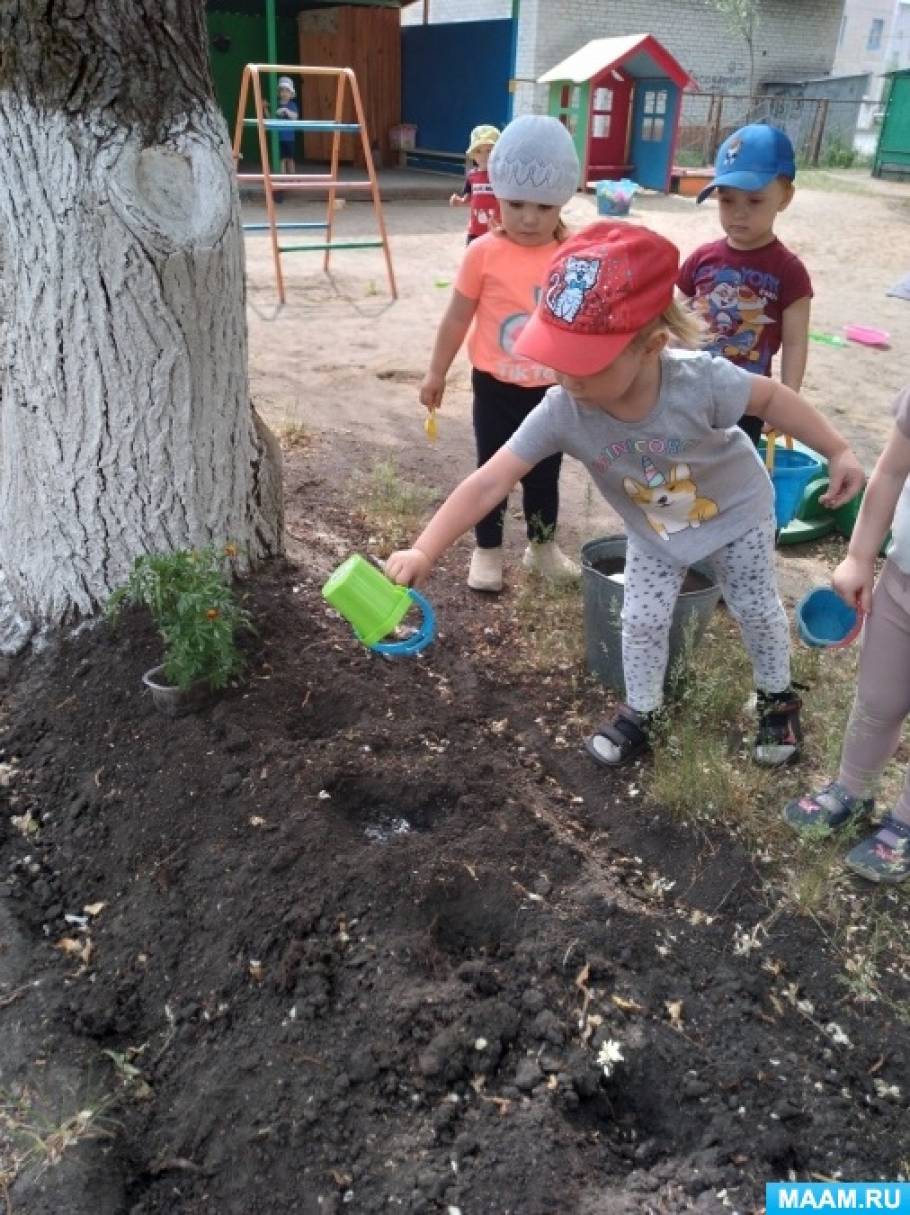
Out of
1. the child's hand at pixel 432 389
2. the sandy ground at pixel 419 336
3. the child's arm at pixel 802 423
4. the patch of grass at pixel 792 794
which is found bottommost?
the sandy ground at pixel 419 336

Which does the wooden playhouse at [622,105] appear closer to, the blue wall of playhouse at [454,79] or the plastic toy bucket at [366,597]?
the blue wall of playhouse at [454,79]

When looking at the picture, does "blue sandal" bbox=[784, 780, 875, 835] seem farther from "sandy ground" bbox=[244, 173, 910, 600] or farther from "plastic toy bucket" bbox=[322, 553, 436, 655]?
"sandy ground" bbox=[244, 173, 910, 600]

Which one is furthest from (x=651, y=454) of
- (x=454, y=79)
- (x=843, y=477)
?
(x=454, y=79)

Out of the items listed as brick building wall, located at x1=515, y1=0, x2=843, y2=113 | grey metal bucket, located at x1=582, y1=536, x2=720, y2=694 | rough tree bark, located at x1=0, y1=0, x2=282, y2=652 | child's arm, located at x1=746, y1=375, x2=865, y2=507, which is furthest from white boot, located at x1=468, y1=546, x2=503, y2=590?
brick building wall, located at x1=515, y1=0, x2=843, y2=113

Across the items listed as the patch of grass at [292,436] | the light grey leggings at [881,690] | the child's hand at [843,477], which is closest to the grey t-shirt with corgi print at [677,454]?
the child's hand at [843,477]

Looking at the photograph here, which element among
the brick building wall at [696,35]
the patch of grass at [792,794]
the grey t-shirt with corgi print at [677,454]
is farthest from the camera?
the brick building wall at [696,35]

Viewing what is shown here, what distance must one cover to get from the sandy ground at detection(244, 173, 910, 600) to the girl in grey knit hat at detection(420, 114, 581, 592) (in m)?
0.54

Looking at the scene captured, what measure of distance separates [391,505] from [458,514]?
1825 mm

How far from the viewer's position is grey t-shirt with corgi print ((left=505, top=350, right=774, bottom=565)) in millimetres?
2250

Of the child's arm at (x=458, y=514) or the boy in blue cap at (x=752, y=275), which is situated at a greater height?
the boy in blue cap at (x=752, y=275)

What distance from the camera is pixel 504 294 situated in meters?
3.08

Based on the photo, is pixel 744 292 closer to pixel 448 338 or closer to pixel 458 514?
pixel 448 338

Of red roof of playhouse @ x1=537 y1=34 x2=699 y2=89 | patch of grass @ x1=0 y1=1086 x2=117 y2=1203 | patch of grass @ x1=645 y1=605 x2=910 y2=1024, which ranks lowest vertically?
patch of grass @ x1=0 y1=1086 x2=117 y2=1203

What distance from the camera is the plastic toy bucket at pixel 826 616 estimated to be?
2736mm
